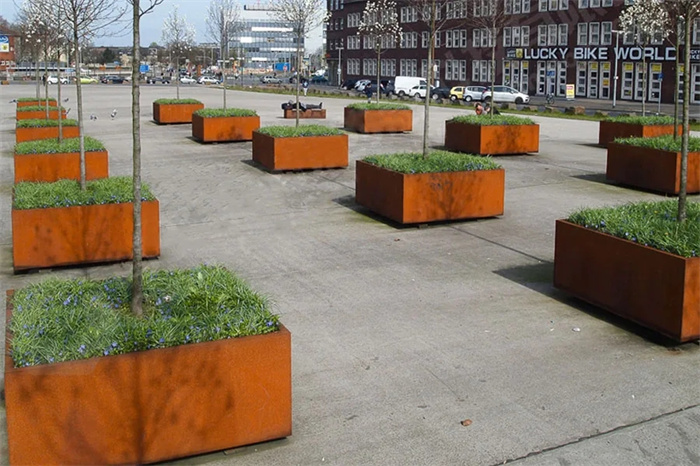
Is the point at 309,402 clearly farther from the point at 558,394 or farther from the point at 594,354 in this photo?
the point at 594,354

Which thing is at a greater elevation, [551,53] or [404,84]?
[551,53]

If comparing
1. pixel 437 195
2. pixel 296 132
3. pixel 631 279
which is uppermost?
pixel 296 132

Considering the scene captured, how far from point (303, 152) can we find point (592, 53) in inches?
1886

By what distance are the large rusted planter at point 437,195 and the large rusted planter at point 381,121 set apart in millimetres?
13674

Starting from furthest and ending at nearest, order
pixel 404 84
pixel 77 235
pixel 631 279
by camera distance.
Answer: pixel 404 84 → pixel 77 235 → pixel 631 279

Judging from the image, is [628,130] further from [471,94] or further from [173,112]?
[471,94]

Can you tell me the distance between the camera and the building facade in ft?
181

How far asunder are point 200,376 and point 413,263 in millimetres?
5533

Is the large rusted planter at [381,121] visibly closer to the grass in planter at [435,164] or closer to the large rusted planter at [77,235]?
the grass in planter at [435,164]

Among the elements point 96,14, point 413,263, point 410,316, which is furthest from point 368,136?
point 410,316

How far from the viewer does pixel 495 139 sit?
68.7 ft

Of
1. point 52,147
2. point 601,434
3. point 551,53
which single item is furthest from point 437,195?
point 551,53

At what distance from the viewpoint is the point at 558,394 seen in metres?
6.38

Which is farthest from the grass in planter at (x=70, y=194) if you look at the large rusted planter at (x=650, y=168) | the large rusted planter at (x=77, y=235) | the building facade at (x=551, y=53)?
the building facade at (x=551, y=53)
